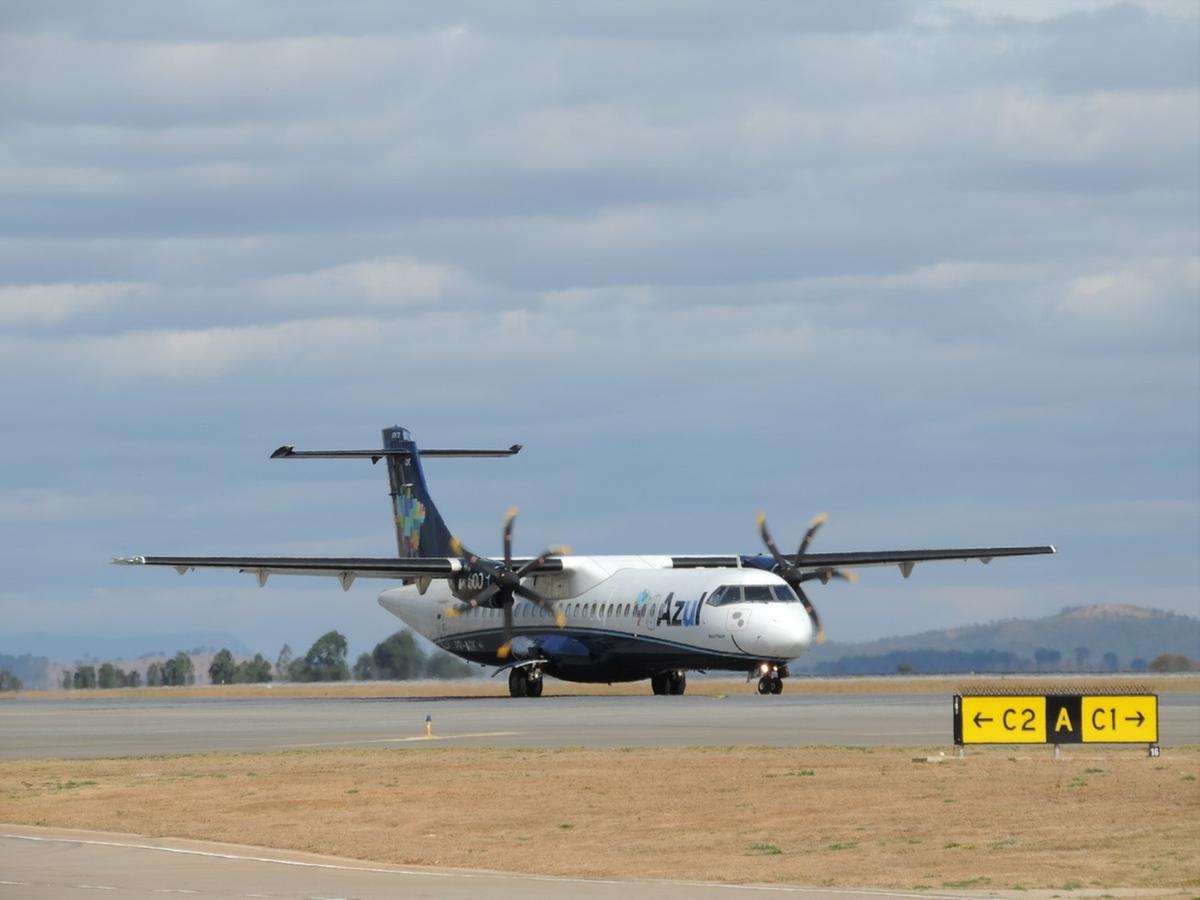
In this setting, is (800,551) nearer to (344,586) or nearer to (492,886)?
(344,586)

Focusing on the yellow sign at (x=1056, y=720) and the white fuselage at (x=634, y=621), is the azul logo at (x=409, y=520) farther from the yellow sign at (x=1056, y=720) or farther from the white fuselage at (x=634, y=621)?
the yellow sign at (x=1056, y=720)

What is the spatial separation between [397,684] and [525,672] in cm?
2879

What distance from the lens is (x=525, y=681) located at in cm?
5538

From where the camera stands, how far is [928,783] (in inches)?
972

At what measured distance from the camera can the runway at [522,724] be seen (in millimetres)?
33094

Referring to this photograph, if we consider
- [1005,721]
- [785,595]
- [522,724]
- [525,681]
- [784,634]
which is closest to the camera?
[1005,721]

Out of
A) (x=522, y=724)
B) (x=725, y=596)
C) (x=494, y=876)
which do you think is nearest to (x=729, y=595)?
(x=725, y=596)

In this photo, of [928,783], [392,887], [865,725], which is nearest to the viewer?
[392,887]

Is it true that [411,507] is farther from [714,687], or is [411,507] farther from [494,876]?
[494,876]

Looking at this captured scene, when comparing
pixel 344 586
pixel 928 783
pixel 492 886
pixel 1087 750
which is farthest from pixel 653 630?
pixel 492 886

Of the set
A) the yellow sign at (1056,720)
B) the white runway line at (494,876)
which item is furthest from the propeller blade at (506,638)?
the white runway line at (494,876)

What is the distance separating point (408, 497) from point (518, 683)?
851 centimetres

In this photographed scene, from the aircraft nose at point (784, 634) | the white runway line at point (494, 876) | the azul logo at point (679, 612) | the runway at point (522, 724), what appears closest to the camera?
the white runway line at point (494, 876)

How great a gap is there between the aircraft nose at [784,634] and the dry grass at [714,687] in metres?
7.76
